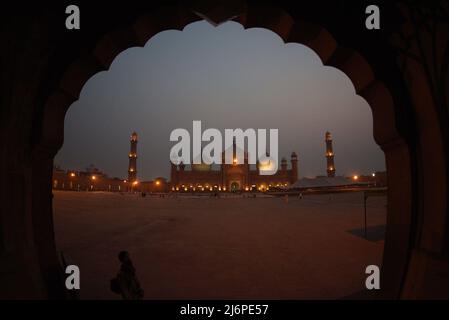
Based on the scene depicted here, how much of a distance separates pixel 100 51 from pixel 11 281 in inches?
82.1

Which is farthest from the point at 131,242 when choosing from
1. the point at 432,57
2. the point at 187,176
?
the point at 187,176

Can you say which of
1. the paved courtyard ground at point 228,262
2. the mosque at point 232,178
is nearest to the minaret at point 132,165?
the mosque at point 232,178

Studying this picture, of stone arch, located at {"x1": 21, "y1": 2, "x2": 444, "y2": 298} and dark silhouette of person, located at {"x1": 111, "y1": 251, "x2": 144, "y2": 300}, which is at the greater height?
stone arch, located at {"x1": 21, "y1": 2, "x2": 444, "y2": 298}

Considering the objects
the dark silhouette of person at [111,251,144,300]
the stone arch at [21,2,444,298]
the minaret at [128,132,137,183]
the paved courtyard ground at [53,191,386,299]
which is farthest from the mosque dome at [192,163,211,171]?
the dark silhouette of person at [111,251,144,300]

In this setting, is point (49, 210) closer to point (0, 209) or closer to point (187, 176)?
point (0, 209)

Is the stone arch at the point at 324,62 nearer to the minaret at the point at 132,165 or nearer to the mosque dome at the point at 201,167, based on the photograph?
the minaret at the point at 132,165

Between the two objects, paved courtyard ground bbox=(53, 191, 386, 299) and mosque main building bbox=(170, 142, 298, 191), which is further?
mosque main building bbox=(170, 142, 298, 191)

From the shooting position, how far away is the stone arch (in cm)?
228

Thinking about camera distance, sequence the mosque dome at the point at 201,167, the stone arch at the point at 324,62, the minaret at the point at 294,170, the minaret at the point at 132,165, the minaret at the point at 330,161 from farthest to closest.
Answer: the mosque dome at the point at 201,167, the minaret at the point at 294,170, the minaret at the point at 132,165, the minaret at the point at 330,161, the stone arch at the point at 324,62

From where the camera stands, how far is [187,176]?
7094 cm

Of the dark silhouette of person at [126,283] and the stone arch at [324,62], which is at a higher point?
the stone arch at [324,62]

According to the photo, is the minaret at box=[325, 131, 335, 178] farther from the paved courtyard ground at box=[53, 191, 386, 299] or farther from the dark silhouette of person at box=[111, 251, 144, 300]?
the dark silhouette of person at box=[111, 251, 144, 300]

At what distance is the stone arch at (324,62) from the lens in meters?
2.28

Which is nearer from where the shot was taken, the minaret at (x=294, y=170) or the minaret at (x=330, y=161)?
the minaret at (x=330, y=161)
